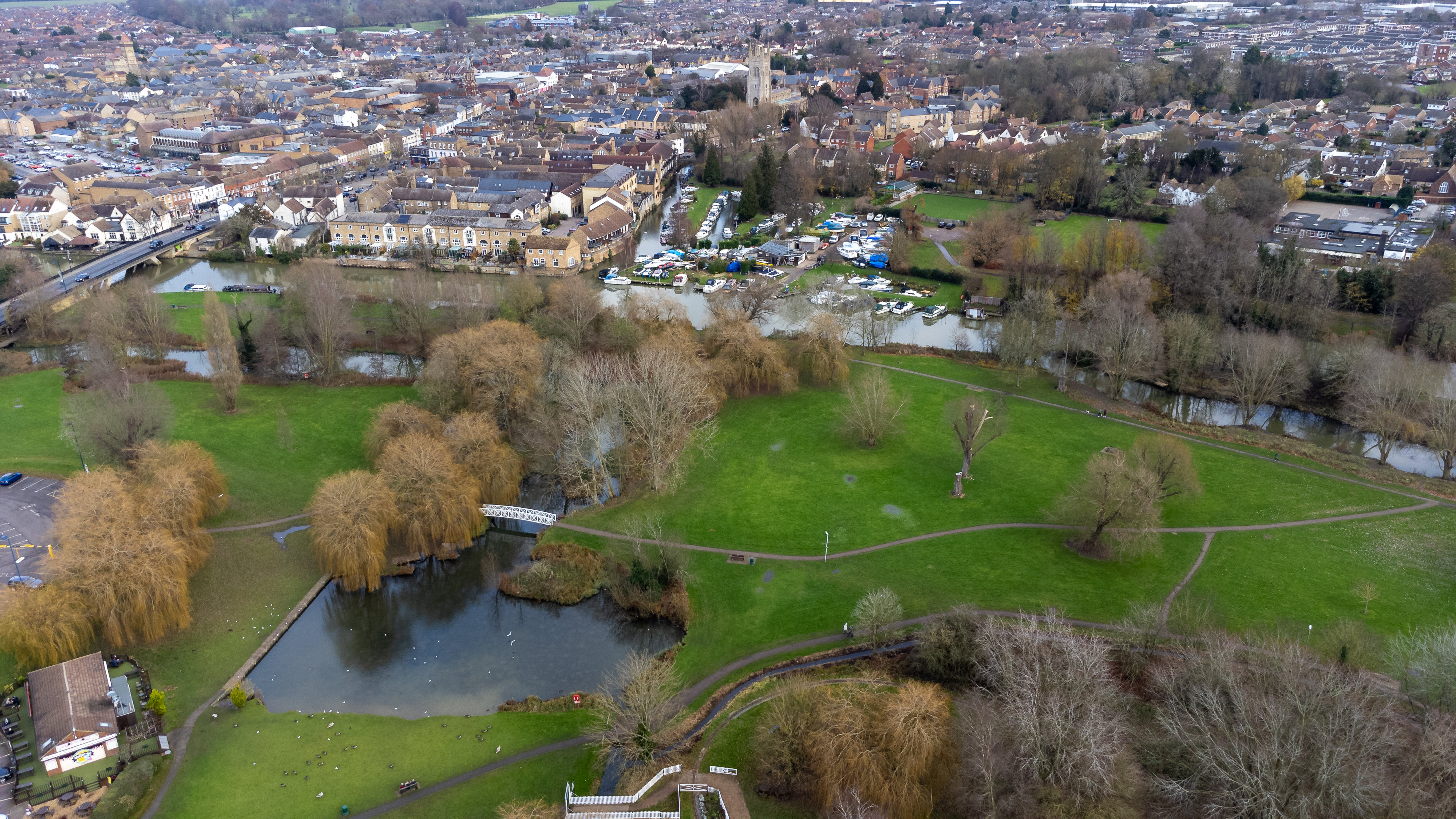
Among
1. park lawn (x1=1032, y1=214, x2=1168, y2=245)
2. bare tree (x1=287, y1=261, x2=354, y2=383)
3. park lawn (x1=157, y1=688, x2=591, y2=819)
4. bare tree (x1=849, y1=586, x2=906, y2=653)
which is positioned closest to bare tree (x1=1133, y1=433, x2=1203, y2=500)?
bare tree (x1=849, y1=586, x2=906, y2=653)

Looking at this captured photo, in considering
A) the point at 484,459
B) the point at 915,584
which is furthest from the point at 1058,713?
the point at 484,459

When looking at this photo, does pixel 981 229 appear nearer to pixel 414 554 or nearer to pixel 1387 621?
pixel 1387 621

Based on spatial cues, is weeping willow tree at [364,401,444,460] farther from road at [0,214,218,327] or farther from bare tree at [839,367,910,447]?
road at [0,214,218,327]

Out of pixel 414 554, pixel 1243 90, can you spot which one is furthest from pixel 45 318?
pixel 1243 90

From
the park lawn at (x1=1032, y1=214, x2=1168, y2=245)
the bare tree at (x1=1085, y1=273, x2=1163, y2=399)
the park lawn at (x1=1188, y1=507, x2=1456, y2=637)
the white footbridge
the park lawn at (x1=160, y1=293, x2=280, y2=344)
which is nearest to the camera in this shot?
the park lawn at (x1=1188, y1=507, x2=1456, y2=637)

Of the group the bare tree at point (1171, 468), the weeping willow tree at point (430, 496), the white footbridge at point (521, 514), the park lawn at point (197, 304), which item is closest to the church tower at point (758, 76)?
the park lawn at point (197, 304)

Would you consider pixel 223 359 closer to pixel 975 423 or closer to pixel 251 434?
pixel 251 434
